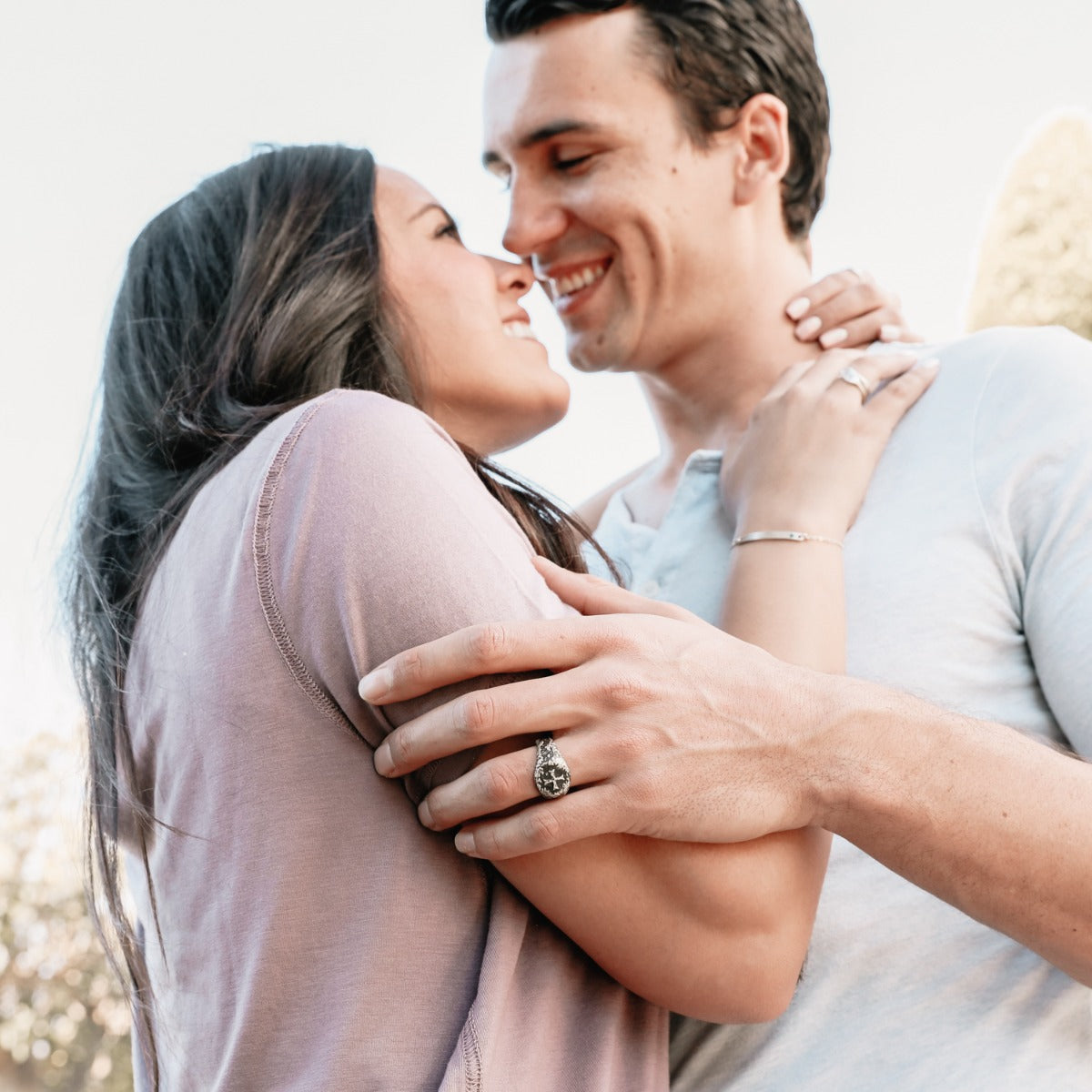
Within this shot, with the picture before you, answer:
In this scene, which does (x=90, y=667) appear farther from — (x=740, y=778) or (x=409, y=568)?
(x=740, y=778)

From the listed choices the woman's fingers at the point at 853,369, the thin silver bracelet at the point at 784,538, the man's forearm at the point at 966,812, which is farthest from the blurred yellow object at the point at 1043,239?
the man's forearm at the point at 966,812

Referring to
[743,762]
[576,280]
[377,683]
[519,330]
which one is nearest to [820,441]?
[519,330]

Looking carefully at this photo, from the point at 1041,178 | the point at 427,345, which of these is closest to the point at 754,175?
the point at 427,345

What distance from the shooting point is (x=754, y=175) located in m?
3.17

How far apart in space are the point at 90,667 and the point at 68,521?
31cm

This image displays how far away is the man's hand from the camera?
1353 millimetres

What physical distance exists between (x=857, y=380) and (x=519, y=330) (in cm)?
65

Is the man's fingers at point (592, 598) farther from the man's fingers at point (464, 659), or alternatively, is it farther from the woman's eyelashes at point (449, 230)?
the woman's eyelashes at point (449, 230)

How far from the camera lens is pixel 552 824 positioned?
4.45ft

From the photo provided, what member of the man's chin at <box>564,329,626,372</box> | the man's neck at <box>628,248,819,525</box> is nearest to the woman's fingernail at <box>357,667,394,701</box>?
the man's neck at <box>628,248,819,525</box>

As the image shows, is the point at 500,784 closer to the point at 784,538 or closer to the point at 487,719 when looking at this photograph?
the point at 487,719

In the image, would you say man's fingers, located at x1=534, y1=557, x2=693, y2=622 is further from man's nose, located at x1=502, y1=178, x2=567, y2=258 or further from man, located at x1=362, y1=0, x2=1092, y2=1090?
man's nose, located at x1=502, y1=178, x2=567, y2=258

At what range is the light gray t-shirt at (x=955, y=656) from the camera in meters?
1.81

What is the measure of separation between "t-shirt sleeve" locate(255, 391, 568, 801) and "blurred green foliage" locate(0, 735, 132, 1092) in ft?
40.4
